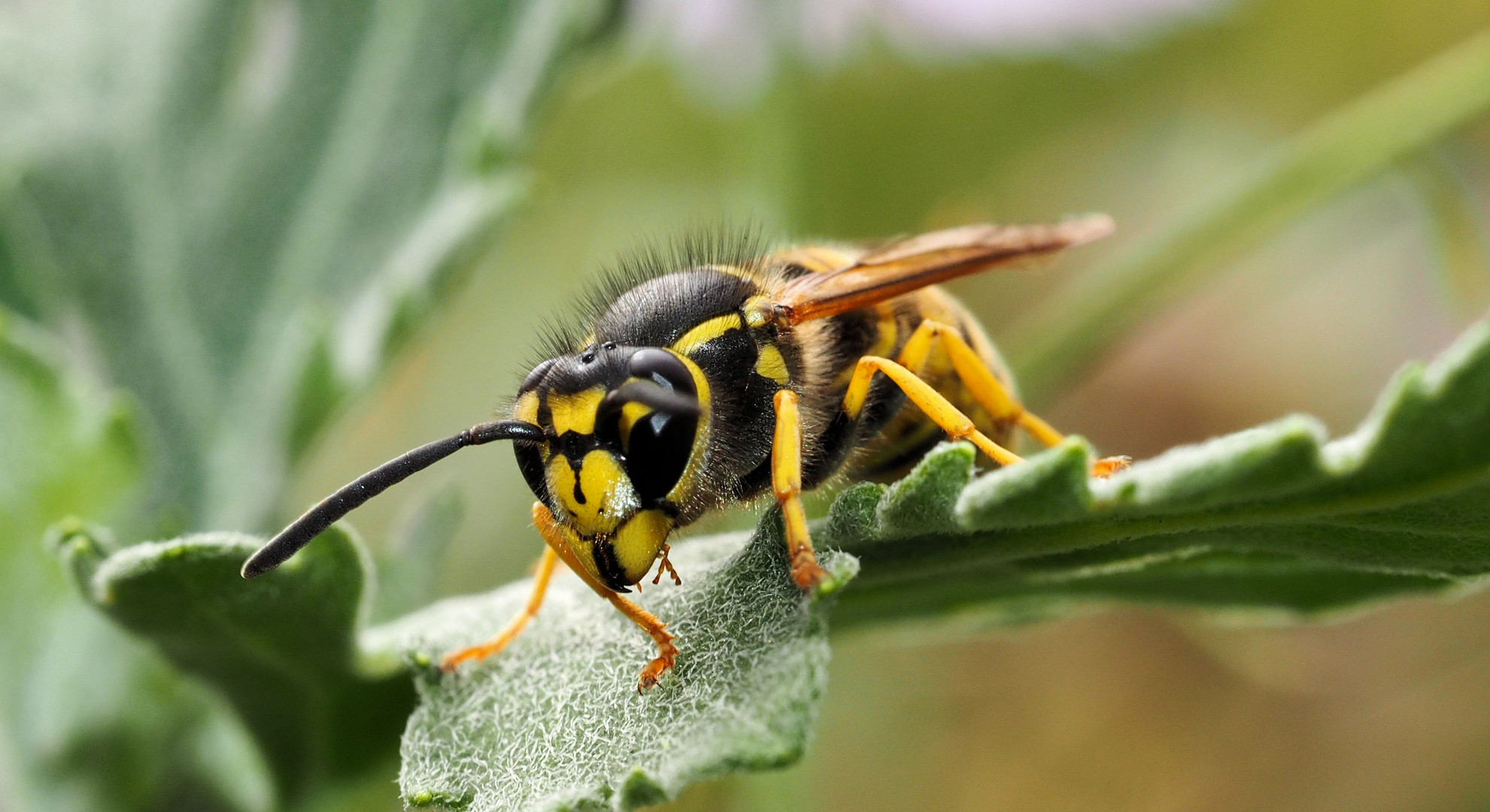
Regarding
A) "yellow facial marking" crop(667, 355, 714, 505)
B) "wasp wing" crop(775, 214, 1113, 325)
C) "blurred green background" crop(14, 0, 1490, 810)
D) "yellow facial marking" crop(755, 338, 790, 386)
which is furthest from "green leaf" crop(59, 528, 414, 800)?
"blurred green background" crop(14, 0, 1490, 810)

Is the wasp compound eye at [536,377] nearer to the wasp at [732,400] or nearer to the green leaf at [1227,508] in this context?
the wasp at [732,400]

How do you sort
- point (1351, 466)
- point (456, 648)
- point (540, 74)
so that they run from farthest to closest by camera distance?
point (540, 74) < point (456, 648) < point (1351, 466)

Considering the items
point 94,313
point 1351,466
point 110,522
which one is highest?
point 94,313

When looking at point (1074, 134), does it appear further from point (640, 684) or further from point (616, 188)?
point (640, 684)

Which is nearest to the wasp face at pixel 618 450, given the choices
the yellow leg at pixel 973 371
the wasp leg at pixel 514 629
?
the wasp leg at pixel 514 629

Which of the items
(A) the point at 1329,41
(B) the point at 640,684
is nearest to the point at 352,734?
(B) the point at 640,684

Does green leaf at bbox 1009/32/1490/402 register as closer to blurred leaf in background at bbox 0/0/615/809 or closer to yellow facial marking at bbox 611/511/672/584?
blurred leaf in background at bbox 0/0/615/809

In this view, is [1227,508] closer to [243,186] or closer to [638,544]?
[638,544]
